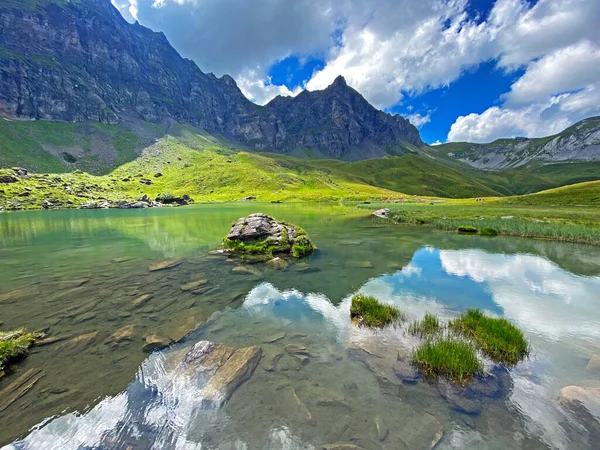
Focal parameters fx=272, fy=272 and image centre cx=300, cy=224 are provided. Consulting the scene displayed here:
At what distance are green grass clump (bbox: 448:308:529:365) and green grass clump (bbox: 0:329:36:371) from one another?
67.9 ft

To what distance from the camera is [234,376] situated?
1076cm

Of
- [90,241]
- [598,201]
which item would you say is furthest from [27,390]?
[598,201]

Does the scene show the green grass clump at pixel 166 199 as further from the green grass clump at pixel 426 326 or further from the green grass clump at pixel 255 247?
the green grass clump at pixel 426 326

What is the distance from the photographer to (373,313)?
52.7 feet

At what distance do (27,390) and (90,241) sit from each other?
1556 inches

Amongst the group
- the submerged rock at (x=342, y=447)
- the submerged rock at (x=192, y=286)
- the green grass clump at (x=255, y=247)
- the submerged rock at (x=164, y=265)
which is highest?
the green grass clump at (x=255, y=247)

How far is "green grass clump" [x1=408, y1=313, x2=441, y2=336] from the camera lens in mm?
14286

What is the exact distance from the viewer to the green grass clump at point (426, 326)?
46.9ft

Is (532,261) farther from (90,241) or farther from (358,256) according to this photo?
(90,241)

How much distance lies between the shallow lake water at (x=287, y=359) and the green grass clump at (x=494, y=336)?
54 centimetres

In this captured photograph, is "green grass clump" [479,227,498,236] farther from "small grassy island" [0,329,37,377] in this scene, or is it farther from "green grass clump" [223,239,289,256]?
"small grassy island" [0,329,37,377]

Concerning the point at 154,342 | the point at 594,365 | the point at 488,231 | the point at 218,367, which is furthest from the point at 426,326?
the point at 488,231

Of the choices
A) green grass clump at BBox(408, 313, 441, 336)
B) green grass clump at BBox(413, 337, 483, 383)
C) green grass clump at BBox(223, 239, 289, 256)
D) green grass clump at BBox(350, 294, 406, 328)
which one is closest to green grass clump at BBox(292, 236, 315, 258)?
green grass clump at BBox(223, 239, 289, 256)

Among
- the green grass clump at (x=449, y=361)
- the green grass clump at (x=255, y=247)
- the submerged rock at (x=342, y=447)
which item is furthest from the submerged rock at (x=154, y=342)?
the green grass clump at (x=255, y=247)
